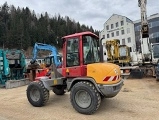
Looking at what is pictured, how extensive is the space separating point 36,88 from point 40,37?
5214cm

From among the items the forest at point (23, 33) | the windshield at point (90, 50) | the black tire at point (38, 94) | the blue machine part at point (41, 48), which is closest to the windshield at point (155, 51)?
the blue machine part at point (41, 48)

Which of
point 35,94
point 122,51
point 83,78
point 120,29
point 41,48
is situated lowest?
point 35,94

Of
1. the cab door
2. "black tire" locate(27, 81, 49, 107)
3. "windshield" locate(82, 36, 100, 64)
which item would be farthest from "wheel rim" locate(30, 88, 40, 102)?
"windshield" locate(82, 36, 100, 64)

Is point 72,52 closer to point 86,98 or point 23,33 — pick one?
point 86,98

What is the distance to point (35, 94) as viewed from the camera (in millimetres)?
7480

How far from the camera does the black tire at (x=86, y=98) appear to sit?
608 cm

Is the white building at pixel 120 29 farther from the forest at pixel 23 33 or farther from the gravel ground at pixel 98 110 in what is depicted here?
the gravel ground at pixel 98 110

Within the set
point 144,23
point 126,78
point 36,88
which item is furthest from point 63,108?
point 144,23

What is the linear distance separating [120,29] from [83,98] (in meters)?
46.8

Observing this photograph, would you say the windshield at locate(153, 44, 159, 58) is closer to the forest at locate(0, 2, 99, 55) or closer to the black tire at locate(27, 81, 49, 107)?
the black tire at locate(27, 81, 49, 107)

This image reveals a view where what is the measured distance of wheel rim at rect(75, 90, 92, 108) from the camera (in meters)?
6.27

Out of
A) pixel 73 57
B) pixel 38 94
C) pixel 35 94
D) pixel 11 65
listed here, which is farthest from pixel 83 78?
pixel 11 65

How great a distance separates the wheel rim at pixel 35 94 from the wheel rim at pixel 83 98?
1.63m

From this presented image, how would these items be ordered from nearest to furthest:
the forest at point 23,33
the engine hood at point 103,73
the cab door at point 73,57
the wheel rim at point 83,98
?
the engine hood at point 103,73
the wheel rim at point 83,98
the cab door at point 73,57
the forest at point 23,33
